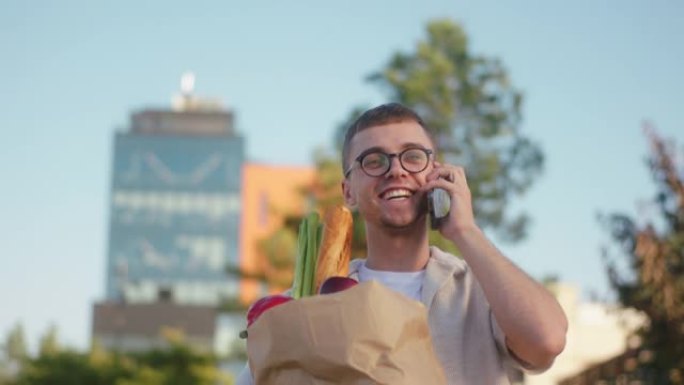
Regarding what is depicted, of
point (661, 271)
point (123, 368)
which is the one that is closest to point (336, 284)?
point (661, 271)

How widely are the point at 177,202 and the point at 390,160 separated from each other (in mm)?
136942

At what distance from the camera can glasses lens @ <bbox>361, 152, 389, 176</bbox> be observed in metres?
3.16

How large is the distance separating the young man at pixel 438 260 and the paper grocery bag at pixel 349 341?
0.26 metres

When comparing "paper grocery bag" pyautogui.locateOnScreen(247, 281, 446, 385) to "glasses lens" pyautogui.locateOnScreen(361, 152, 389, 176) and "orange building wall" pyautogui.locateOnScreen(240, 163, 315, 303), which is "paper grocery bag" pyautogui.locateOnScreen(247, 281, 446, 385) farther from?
"orange building wall" pyautogui.locateOnScreen(240, 163, 315, 303)

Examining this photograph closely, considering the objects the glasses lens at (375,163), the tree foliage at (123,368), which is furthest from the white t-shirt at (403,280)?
the tree foliage at (123,368)

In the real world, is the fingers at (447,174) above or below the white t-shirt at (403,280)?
above

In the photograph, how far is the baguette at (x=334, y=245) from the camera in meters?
3.03

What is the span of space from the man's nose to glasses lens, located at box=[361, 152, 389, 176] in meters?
0.01

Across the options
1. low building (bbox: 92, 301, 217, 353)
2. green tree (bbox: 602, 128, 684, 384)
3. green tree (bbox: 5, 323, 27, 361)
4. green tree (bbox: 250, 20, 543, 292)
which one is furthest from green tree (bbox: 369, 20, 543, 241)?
green tree (bbox: 5, 323, 27, 361)

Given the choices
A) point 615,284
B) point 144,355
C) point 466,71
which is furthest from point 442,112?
point 615,284

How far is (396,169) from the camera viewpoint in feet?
10.3

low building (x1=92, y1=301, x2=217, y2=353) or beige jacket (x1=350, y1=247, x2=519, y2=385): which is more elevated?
beige jacket (x1=350, y1=247, x2=519, y2=385)

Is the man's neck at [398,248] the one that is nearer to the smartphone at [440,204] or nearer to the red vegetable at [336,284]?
the smartphone at [440,204]

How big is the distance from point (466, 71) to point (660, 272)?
2374 centimetres
